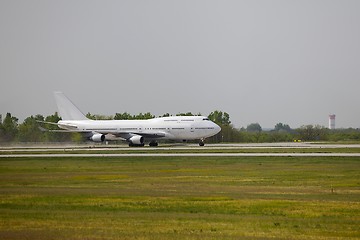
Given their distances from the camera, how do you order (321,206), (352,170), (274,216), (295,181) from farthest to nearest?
(352,170)
(295,181)
(321,206)
(274,216)

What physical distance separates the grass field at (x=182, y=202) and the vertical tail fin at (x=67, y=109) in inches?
2469

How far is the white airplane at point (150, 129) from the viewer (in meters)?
96.9

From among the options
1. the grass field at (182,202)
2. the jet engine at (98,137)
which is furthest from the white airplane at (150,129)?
the grass field at (182,202)

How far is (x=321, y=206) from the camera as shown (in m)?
27.6

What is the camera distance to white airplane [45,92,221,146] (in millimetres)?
96875

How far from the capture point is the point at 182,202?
95.5ft

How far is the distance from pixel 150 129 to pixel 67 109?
21281mm

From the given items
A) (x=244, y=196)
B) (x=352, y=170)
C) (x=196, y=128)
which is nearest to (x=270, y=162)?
(x=352, y=170)

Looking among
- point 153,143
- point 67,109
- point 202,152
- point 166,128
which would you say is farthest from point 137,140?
point 202,152

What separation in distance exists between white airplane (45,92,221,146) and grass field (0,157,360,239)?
46.0 meters

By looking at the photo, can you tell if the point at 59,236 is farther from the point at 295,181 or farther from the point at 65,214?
the point at 295,181

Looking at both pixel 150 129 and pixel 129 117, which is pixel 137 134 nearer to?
pixel 150 129

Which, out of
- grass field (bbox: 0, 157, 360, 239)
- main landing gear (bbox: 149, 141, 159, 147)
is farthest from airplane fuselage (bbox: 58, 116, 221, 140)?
grass field (bbox: 0, 157, 360, 239)

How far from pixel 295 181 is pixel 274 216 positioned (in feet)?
45.4
